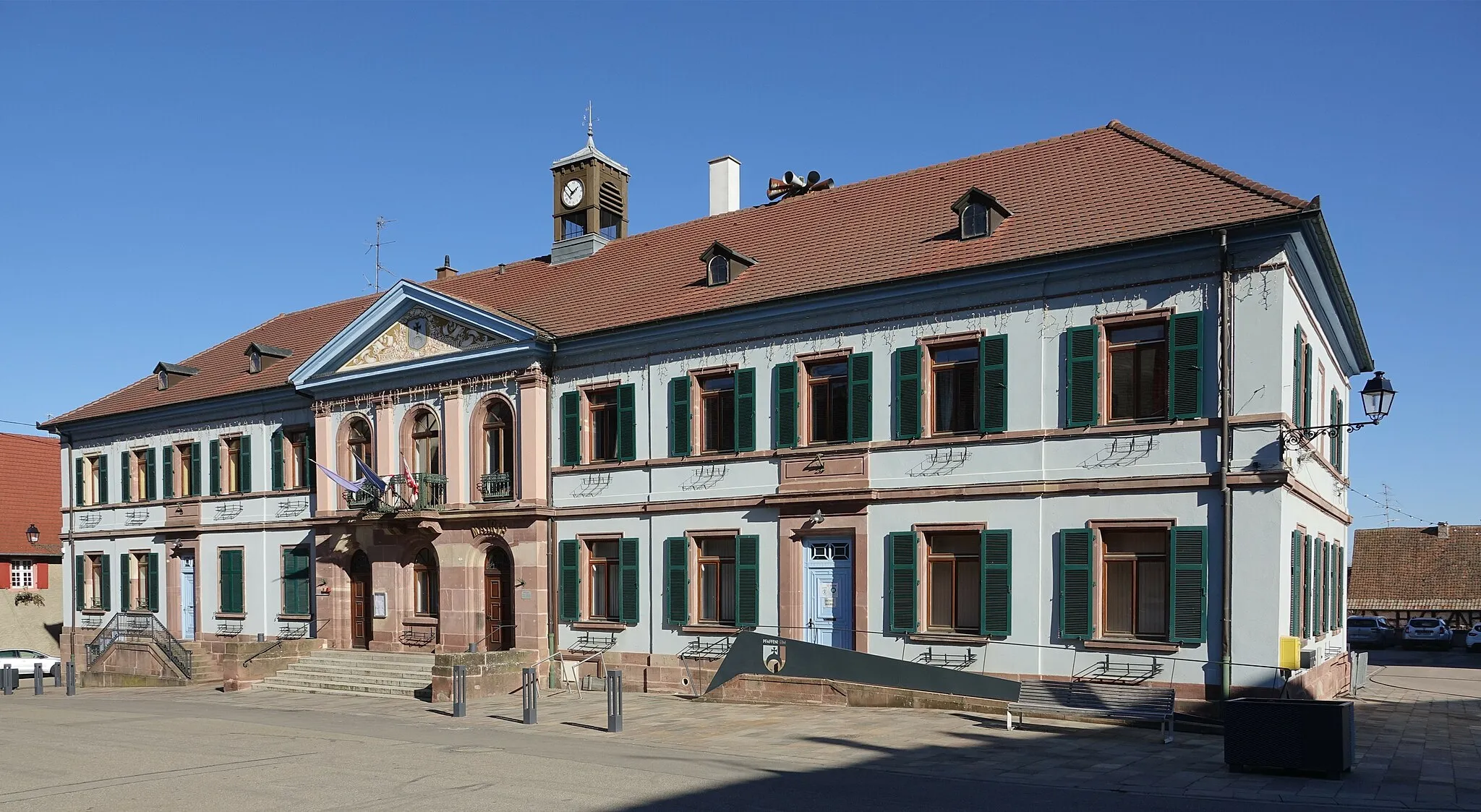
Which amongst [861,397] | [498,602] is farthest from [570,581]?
[861,397]

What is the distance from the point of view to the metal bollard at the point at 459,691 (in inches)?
848

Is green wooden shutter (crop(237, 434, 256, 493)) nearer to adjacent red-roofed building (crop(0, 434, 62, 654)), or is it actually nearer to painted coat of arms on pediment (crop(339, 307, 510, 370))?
painted coat of arms on pediment (crop(339, 307, 510, 370))

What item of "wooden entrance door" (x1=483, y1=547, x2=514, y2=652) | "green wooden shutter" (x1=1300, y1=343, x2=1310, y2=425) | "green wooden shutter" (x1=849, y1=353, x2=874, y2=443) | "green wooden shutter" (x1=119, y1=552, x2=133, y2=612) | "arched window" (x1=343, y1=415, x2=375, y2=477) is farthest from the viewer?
"green wooden shutter" (x1=119, y1=552, x2=133, y2=612)

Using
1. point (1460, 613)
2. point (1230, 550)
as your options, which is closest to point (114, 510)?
point (1230, 550)

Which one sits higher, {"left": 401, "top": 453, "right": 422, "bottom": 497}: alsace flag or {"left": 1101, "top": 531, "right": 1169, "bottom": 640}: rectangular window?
{"left": 401, "top": 453, "right": 422, "bottom": 497}: alsace flag

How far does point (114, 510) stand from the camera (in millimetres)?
37469

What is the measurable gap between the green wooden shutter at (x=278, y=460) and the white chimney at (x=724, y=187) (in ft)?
42.8

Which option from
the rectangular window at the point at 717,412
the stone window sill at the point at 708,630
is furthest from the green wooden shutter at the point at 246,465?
the rectangular window at the point at 717,412

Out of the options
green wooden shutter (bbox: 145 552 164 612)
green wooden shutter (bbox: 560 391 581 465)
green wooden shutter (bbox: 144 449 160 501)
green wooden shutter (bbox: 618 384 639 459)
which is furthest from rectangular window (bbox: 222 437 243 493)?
green wooden shutter (bbox: 618 384 639 459)

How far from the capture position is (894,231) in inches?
930

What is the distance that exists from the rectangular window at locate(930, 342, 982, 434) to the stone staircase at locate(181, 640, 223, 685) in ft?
66.6

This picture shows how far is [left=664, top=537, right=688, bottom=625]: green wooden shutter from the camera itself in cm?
2414

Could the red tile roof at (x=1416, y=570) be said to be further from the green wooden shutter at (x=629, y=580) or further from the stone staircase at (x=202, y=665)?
the stone staircase at (x=202, y=665)

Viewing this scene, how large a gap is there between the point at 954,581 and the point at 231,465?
22.5 meters
